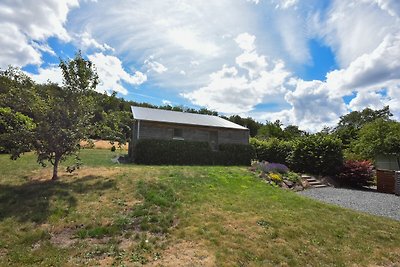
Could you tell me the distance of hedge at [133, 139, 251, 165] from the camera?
17328mm

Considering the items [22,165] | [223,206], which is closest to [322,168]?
[223,206]

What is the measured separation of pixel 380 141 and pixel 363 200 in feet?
40.6

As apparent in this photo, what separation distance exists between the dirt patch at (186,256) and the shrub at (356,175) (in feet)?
41.2

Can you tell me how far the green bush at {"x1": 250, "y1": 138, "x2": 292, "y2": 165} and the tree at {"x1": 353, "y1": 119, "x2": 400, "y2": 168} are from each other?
6.93 m

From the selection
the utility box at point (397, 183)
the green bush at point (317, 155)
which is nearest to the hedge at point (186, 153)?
the green bush at point (317, 155)

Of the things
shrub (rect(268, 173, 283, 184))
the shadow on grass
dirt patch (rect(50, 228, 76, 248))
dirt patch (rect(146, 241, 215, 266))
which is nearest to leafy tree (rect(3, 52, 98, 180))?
the shadow on grass

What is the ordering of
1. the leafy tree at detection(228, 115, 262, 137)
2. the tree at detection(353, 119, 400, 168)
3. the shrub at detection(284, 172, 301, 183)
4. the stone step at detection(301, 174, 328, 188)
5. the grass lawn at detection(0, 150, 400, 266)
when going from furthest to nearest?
the leafy tree at detection(228, 115, 262, 137) → the tree at detection(353, 119, 400, 168) → the stone step at detection(301, 174, 328, 188) → the shrub at detection(284, 172, 301, 183) → the grass lawn at detection(0, 150, 400, 266)

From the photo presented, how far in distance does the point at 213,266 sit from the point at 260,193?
5.57 meters

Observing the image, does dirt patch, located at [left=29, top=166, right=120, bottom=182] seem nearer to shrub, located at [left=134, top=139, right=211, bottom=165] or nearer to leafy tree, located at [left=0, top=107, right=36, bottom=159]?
leafy tree, located at [left=0, top=107, right=36, bottom=159]

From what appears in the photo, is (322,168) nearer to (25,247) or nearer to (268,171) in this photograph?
(268,171)

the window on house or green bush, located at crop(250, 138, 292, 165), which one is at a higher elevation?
the window on house

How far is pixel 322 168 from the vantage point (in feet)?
52.7

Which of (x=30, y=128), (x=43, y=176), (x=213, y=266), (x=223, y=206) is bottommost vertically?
(x=213, y=266)

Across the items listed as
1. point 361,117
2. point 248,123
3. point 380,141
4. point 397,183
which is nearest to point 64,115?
point 397,183
